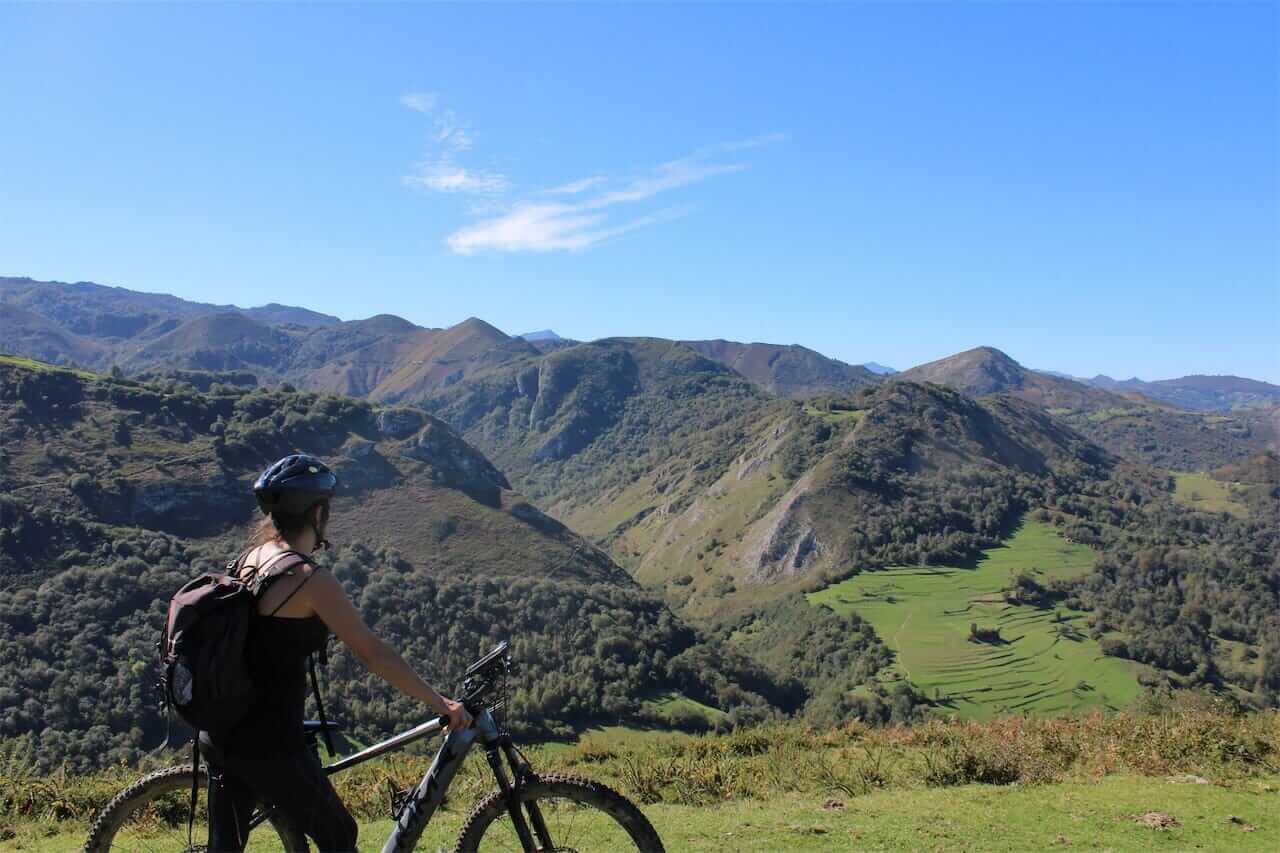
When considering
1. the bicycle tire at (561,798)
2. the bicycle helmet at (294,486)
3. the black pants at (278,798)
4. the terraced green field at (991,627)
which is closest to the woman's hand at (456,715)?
the bicycle tire at (561,798)

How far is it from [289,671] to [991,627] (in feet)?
267

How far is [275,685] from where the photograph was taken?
11.4 feet

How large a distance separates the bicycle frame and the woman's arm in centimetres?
24

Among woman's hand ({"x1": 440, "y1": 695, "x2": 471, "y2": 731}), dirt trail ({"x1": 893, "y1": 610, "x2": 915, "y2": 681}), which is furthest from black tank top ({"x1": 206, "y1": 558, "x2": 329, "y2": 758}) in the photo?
dirt trail ({"x1": 893, "y1": 610, "x2": 915, "y2": 681})

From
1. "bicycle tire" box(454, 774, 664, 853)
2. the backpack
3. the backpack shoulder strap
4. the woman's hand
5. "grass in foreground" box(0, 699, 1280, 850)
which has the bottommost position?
"grass in foreground" box(0, 699, 1280, 850)

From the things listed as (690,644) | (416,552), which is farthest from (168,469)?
(690,644)

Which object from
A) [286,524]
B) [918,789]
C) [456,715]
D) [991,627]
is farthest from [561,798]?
[991,627]

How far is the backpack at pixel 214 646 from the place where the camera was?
327cm

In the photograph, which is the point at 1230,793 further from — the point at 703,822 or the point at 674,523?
the point at 674,523

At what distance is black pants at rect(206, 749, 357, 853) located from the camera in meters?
3.49

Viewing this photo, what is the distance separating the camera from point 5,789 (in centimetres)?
707

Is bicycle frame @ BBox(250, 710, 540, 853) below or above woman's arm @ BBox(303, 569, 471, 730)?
below

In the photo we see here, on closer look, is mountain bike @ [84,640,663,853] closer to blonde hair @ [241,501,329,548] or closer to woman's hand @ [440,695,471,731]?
woman's hand @ [440,695,471,731]

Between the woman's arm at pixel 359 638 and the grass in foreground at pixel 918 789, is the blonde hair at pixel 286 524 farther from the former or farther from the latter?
the grass in foreground at pixel 918 789
